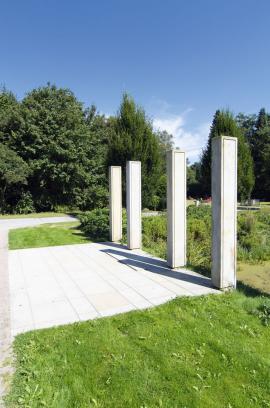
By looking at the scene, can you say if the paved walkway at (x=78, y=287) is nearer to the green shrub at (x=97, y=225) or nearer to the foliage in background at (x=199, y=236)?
the foliage in background at (x=199, y=236)

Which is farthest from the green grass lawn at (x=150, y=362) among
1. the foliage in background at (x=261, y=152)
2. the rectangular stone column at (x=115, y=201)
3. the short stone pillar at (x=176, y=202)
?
the foliage in background at (x=261, y=152)

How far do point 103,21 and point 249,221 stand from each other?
8706 millimetres

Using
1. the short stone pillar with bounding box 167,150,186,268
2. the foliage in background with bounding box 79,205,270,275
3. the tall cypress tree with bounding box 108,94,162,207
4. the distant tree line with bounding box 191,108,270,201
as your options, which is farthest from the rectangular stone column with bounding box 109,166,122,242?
the distant tree line with bounding box 191,108,270,201

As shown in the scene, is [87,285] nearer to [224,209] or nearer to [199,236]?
[224,209]

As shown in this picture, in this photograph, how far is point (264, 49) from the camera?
923cm

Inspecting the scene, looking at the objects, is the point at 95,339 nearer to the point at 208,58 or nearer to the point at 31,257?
the point at 31,257

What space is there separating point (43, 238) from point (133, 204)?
142 inches

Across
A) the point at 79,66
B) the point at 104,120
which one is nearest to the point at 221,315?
the point at 79,66

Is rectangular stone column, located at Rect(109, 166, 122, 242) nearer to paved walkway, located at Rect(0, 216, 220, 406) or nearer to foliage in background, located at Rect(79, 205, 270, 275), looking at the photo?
foliage in background, located at Rect(79, 205, 270, 275)

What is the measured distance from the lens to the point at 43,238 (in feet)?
29.7

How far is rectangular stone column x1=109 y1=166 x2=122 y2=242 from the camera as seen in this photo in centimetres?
824

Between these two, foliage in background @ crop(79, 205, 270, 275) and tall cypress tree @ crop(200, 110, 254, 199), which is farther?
tall cypress tree @ crop(200, 110, 254, 199)

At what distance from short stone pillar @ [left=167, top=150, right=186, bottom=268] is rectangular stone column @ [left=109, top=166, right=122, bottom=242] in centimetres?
309

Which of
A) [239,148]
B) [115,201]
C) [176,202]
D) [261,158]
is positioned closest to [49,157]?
[239,148]
